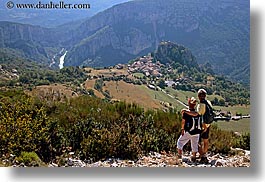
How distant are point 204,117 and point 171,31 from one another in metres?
2.18

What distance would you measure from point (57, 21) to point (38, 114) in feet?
4.42

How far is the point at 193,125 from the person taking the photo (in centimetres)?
540

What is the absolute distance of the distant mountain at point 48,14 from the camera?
557 cm

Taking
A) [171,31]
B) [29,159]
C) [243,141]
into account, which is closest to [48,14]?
[29,159]

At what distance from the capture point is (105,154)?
5.45 metres

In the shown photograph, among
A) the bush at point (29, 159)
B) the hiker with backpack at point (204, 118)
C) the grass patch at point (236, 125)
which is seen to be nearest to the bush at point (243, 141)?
the grass patch at point (236, 125)

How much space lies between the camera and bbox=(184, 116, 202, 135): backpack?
17.7ft

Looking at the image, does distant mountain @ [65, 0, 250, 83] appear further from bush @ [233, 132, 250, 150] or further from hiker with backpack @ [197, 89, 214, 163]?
bush @ [233, 132, 250, 150]

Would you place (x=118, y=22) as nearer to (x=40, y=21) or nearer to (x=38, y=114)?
(x=40, y=21)

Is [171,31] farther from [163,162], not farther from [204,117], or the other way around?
[163,162]

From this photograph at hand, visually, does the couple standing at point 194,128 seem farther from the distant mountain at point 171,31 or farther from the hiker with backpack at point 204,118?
the distant mountain at point 171,31

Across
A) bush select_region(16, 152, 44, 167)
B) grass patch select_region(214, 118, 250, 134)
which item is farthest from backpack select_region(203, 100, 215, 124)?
bush select_region(16, 152, 44, 167)

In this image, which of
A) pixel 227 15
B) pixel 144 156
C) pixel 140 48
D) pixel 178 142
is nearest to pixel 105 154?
pixel 144 156

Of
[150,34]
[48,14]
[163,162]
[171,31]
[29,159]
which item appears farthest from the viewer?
[150,34]
